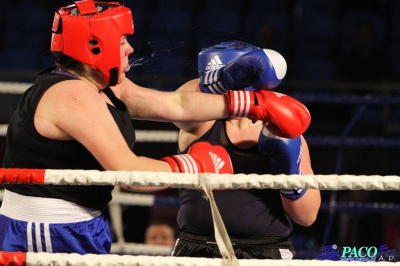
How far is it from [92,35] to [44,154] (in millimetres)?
315

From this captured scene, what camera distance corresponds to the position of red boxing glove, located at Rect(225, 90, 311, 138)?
5.86ft

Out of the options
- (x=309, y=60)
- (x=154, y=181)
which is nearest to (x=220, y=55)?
(x=154, y=181)

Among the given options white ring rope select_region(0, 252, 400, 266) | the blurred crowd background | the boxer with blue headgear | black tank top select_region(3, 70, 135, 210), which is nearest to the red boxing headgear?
black tank top select_region(3, 70, 135, 210)

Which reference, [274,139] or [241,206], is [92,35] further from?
[241,206]

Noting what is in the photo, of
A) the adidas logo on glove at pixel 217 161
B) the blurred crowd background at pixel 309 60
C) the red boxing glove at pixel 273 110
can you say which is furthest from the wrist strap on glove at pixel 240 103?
the blurred crowd background at pixel 309 60

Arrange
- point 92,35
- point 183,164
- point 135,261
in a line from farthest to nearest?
point 92,35 < point 183,164 < point 135,261

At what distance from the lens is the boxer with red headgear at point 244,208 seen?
6.67 feet

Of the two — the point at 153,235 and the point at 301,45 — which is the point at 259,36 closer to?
the point at 301,45

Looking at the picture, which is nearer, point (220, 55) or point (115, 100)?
point (115, 100)

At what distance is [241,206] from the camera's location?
2.05m

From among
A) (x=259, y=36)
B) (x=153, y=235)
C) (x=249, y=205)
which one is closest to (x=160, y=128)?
(x=153, y=235)

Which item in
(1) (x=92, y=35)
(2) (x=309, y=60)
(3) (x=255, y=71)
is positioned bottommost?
(2) (x=309, y=60)

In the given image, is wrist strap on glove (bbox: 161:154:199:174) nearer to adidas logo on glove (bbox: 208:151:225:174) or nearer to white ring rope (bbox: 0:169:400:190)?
adidas logo on glove (bbox: 208:151:225:174)

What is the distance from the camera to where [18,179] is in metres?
1.42
